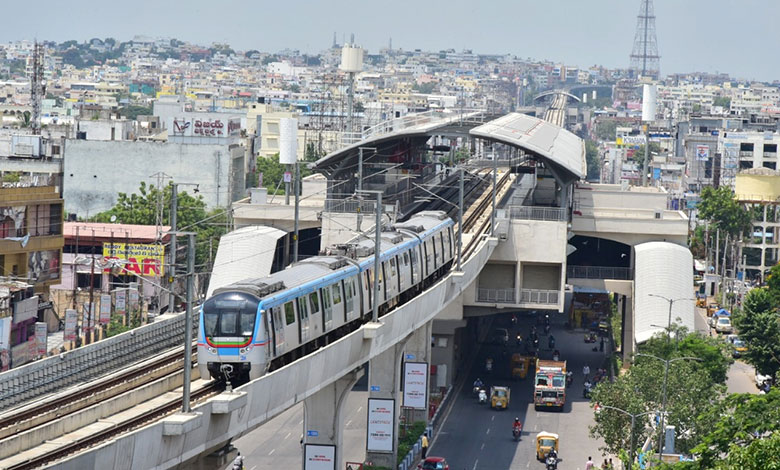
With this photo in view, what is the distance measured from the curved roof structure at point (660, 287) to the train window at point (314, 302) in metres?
29.6

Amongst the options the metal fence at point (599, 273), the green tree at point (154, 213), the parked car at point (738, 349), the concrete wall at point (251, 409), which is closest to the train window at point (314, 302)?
the concrete wall at point (251, 409)

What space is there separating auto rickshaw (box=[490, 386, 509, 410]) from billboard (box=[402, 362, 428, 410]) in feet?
36.3

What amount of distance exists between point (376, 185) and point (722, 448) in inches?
2027

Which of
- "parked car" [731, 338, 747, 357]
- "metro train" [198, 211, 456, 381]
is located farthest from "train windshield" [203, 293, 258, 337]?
"parked car" [731, 338, 747, 357]

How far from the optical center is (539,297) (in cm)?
7525

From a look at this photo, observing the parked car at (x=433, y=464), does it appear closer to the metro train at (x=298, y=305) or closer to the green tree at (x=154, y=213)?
the metro train at (x=298, y=305)

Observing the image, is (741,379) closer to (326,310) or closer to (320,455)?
(320,455)

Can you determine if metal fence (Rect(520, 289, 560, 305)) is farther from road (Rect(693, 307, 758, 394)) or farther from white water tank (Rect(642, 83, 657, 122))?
white water tank (Rect(642, 83, 657, 122))

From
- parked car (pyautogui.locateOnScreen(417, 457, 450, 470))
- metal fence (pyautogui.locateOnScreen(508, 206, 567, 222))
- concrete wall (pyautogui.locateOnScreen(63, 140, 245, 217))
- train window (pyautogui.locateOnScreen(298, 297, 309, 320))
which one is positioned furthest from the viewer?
concrete wall (pyautogui.locateOnScreen(63, 140, 245, 217))

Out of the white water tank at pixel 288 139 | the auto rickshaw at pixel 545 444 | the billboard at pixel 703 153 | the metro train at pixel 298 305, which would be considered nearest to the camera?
the metro train at pixel 298 305

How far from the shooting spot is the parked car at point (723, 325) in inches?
3725

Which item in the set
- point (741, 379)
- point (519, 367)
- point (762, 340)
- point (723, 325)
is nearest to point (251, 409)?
point (762, 340)

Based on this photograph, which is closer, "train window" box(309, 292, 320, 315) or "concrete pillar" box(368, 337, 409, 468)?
"train window" box(309, 292, 320, 315)

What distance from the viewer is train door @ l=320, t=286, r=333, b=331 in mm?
43719
